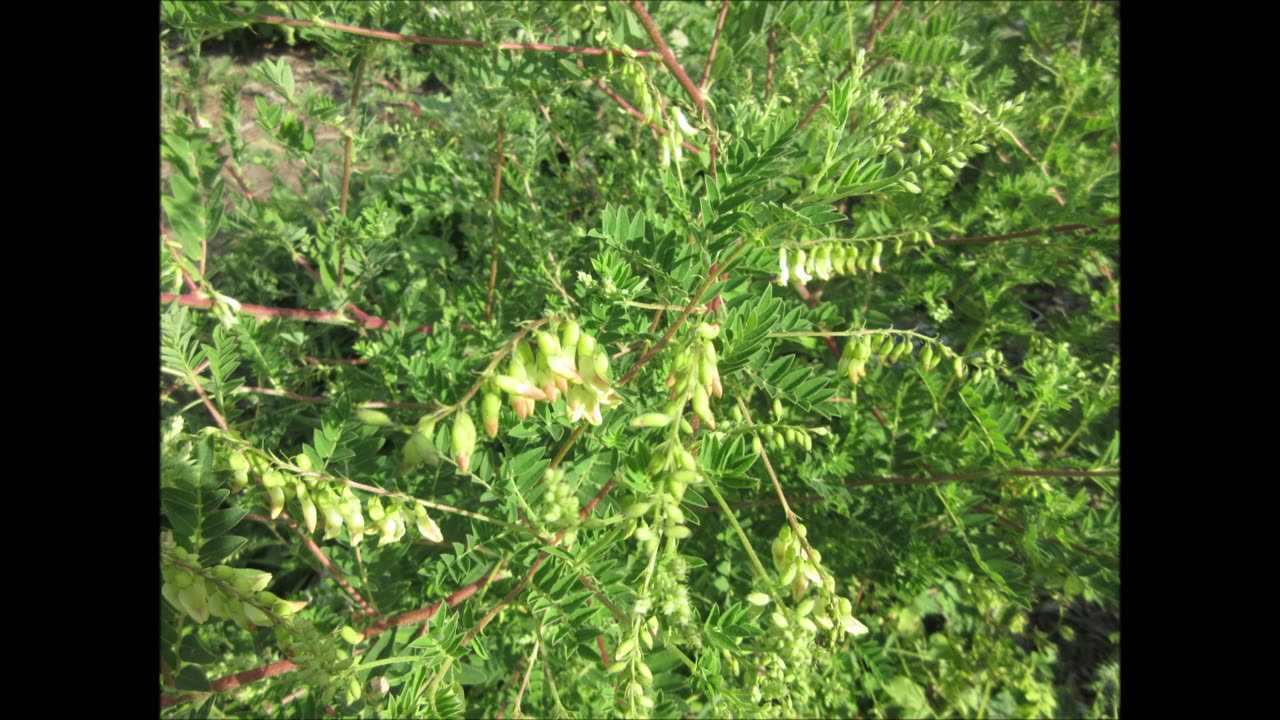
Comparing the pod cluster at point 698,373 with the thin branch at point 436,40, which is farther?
the thin branch at point 436,40

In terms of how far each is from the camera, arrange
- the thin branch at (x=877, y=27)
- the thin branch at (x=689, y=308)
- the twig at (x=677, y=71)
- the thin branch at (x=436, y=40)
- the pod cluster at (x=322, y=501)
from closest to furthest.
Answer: the pod cluster at (x=322, y=501) < the thin branch at (x=689, y=308) < the twig at (x=677, y=71) < the thin branch at (x=436, y=40) < the thin branch at (x=877, y=27)

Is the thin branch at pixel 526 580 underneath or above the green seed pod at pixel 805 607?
underneath

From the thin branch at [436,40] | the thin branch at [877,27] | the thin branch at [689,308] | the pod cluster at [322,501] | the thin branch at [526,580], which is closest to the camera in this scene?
the pod cluster at [322,501]

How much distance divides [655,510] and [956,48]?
1882mm

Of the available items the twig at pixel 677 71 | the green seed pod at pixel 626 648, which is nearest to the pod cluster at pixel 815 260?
the twig at pixel 677 71

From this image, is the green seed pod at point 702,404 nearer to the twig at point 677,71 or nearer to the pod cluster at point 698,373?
the pod cluster at point 698,373

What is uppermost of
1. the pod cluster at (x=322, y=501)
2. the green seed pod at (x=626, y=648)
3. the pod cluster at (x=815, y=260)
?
the pod cluster at (x=815, y=260)

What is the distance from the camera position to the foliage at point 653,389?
1.12m

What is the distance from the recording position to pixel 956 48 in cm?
212

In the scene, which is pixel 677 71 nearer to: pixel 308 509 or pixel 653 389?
pixel 653 389

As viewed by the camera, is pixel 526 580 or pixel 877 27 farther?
pixel 877 27

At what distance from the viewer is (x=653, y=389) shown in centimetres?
167

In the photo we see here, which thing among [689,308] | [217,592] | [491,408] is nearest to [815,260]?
[689,308]
